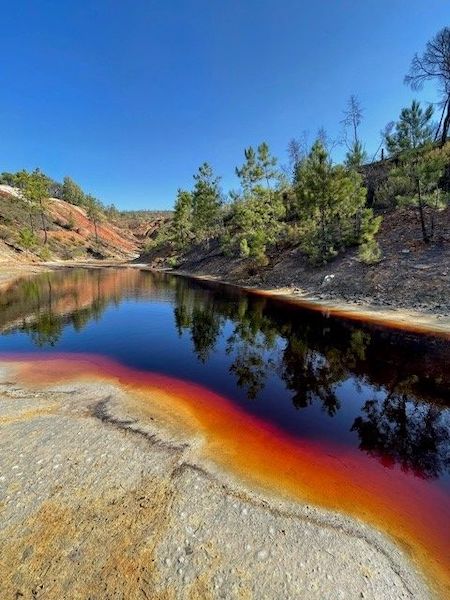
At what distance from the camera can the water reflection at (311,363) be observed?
7.89 metres

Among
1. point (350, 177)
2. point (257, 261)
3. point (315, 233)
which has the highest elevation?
point (350, 177)

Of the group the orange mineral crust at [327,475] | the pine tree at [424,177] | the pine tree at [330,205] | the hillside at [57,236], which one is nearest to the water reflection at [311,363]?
the orange mineral crust at [327,475]

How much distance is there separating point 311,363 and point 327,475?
265 inches

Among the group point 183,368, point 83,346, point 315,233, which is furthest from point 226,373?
point 315,233

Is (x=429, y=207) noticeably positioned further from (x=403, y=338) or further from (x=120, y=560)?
(x=120, y=560)

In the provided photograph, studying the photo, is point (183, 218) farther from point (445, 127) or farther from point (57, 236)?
point (445, 127)

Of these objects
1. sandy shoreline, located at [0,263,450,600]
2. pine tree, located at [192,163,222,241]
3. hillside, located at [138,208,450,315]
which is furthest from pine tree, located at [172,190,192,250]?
sandy shoreline, located at [0,263,450,600]

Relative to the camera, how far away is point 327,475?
6207 millimetres

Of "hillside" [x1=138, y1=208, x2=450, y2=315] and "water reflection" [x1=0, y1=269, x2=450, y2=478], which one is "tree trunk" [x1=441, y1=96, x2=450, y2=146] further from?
"water reflection" [x1=0, y1=269, x2=450, y2=478]

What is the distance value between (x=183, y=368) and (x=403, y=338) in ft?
34.9

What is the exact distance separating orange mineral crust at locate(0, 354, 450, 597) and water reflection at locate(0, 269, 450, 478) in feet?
1.75

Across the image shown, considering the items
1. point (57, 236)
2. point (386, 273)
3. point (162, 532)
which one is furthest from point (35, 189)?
point (162, 532)

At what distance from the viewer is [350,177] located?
30.0 metres

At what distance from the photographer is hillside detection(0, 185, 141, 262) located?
212ft
